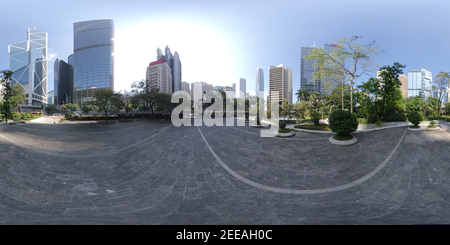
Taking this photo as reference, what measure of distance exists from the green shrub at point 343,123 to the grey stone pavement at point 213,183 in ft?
3.74

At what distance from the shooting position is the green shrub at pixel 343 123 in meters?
7.11

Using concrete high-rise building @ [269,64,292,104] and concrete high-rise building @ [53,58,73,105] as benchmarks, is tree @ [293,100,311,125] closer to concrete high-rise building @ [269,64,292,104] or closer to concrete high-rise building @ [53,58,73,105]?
concrete high-rise building @ [269,64,292,104]

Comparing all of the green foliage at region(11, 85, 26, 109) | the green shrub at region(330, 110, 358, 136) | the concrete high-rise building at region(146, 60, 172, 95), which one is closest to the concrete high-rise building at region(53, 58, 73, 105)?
the concrete high-rise building at region(146, 60, 172, 95)

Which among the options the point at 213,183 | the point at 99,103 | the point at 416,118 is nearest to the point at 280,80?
the point at 416,118

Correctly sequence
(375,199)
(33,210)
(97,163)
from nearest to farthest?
(33,210) < (375,199) < (97,163)

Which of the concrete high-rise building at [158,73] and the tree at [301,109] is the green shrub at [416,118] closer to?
the tree at [301,109]

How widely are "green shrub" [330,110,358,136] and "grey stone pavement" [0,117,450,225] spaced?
44.8 inches

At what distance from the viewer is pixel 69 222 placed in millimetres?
2205

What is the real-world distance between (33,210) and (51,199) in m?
0.27

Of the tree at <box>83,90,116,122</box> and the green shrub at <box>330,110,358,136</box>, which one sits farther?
the tree at <box>83,90,116,122</box>

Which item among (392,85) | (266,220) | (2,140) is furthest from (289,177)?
(392,85)

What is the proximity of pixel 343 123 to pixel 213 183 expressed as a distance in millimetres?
6651

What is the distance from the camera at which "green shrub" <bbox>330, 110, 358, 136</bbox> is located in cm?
711

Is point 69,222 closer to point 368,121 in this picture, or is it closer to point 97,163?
point 97,163
